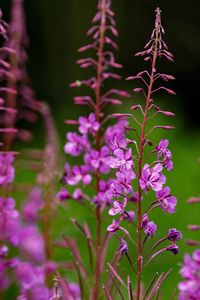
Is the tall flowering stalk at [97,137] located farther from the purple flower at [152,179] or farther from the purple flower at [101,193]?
the purple flower at [152,179]

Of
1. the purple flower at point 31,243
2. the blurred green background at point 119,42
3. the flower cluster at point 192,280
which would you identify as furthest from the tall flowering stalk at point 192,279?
the blurred green background at point 119,42

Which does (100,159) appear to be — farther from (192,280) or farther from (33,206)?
(33,206)

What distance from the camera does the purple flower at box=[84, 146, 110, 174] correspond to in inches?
104

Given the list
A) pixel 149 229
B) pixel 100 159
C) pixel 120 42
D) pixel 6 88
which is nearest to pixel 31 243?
pixel 100 159

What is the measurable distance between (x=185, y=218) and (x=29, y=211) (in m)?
2.58

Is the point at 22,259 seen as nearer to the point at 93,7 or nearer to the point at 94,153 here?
the point at 94,153

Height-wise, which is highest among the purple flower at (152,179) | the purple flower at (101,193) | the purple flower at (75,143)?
the purple flower at (75,143)

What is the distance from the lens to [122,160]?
6.77 ft

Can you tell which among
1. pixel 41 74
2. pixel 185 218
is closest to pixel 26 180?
pixel 185 218

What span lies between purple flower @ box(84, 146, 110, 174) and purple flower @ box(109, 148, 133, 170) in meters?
0.56

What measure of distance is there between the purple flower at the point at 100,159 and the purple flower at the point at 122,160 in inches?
21.9

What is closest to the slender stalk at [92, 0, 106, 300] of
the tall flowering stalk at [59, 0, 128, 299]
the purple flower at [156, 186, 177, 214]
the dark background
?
the tall flowering stalk at [59, 0, 128, 299]

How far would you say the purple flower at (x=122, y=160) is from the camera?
2.05 m

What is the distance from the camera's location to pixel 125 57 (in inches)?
397
